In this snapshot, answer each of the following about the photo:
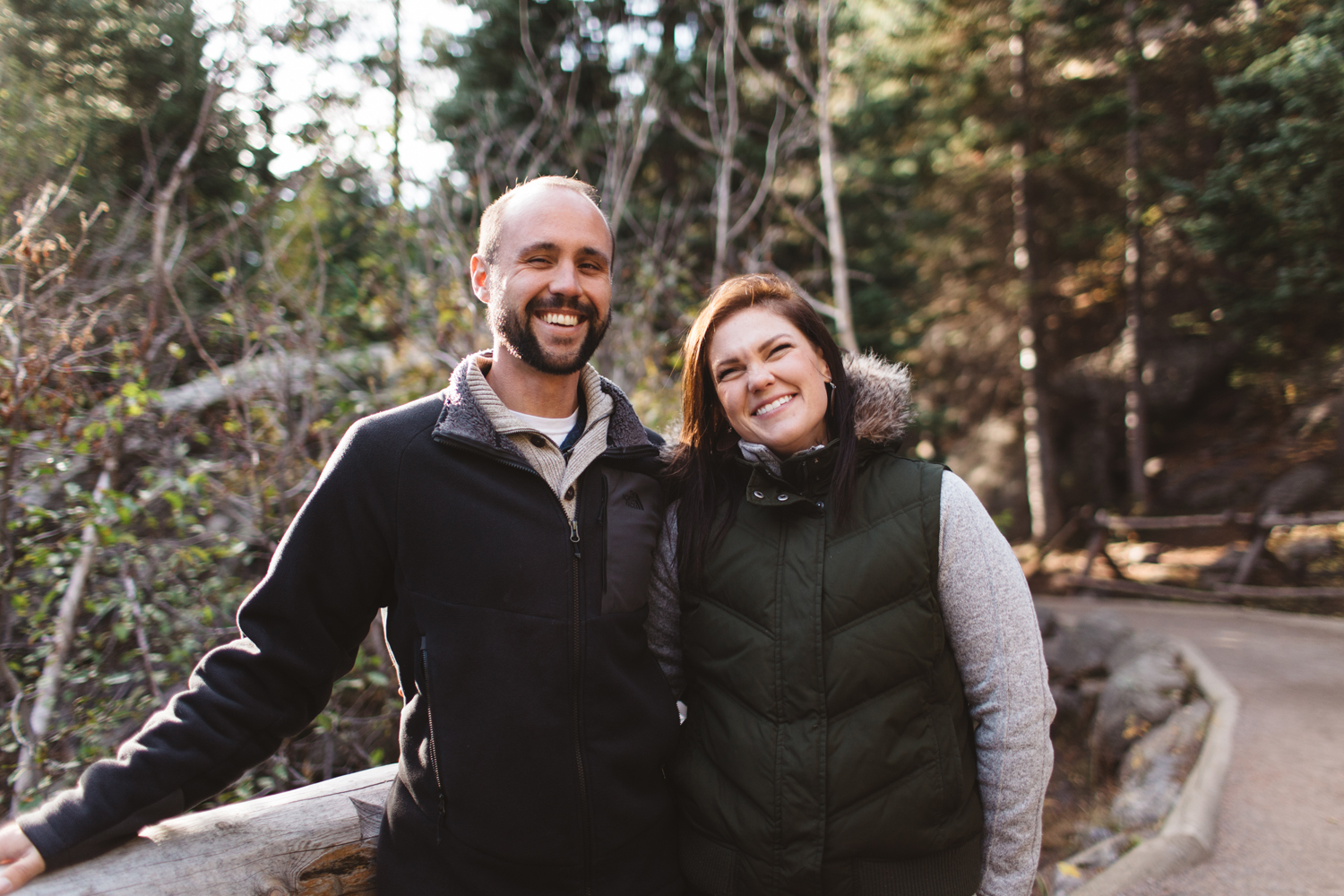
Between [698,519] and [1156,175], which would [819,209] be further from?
[698,519]

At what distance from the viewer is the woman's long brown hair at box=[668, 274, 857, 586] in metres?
1.84

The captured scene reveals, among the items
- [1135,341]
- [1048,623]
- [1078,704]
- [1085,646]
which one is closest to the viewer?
[1078,704]

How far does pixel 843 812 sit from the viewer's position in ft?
5.29

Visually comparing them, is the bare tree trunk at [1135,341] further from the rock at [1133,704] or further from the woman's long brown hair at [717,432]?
the woman's long brown hair at [717,432]

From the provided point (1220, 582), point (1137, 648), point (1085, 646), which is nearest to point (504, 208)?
point (1137, 648)

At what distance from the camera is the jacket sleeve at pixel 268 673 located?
1417mm

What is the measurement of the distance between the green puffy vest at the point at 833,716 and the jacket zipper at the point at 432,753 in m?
0.55

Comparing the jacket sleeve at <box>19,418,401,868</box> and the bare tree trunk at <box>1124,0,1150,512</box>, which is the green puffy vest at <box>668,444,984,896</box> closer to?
the jacket sleeve at <box>19,418,401,868</box>

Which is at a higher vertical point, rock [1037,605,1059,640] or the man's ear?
the man's ear

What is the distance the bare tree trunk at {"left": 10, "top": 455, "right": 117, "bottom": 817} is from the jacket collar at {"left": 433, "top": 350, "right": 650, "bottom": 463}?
265 cm

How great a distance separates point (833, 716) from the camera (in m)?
1.65

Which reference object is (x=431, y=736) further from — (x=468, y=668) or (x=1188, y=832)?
(x=1188, y=832)

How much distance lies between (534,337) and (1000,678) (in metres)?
1.38

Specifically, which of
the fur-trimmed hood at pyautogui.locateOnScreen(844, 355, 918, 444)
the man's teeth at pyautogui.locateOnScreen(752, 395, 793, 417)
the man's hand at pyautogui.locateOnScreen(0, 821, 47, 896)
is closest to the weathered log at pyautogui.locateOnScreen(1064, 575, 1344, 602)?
the fur-trimmed hood at pyautogui.locateOnScreen(844, 355, 918, 444)
